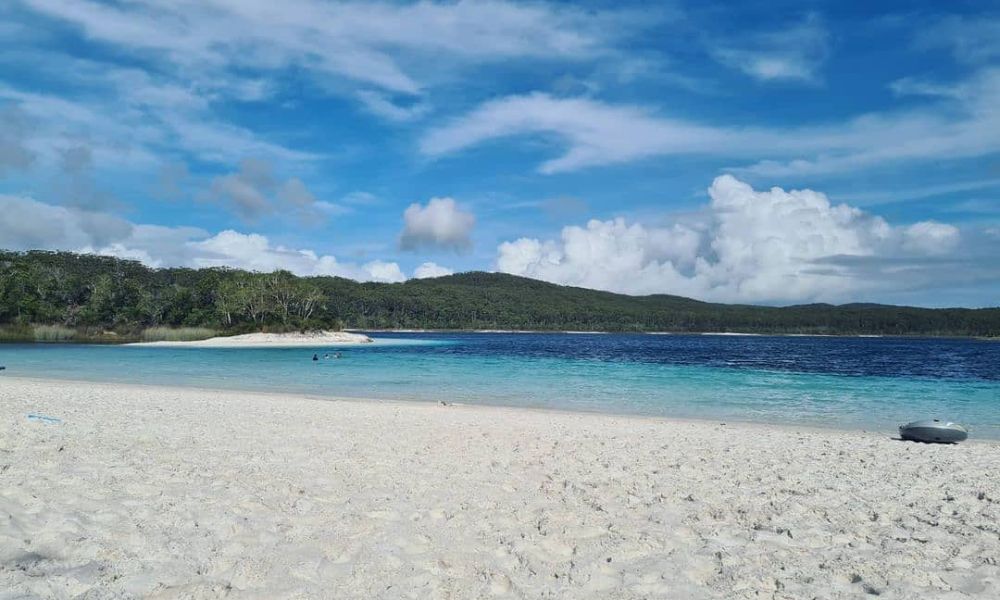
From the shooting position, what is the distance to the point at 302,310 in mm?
105250

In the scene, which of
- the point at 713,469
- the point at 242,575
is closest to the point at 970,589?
the point at 713,469

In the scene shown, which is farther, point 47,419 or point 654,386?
point 654,386

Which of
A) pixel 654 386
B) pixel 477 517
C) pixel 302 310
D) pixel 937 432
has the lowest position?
pixel 654 386

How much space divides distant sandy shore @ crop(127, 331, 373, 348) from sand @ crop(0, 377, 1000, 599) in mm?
72072

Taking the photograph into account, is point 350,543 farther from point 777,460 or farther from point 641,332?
point 641,332

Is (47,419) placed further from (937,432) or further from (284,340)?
(284,340)

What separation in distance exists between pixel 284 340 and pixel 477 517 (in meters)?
82.6

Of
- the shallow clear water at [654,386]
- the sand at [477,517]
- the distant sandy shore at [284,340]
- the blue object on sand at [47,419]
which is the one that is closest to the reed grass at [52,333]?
the distant sandy shore at [284,340]

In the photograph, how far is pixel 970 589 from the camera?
15.4 feet

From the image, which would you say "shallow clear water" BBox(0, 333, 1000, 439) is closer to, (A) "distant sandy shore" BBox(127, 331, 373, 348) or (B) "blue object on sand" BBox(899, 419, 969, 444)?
(B) "blue object on sand" BBox(899, 419, 969, 444)

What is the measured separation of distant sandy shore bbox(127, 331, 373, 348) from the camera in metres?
78.7

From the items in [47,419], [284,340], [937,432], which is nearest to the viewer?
[47,419]

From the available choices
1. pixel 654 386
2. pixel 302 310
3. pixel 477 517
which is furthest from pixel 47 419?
pixel 302 310

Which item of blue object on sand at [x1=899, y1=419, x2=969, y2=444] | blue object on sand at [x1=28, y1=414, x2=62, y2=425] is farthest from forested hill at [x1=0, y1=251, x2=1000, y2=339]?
blue object on sand at [x1=899, y1=419, x2=969, y2=444]
